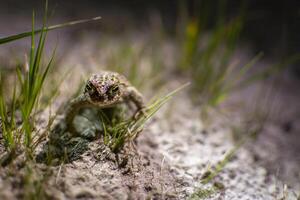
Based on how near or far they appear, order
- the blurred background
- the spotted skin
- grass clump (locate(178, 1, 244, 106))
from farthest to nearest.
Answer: the blurred background, grass clump (locate(178, 1, 244, 106)), the spotted skin

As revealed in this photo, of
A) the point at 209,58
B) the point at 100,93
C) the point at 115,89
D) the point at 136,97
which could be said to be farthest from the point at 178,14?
the point at 100,93

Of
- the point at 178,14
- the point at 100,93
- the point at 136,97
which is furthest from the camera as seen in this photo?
the point at 178,14

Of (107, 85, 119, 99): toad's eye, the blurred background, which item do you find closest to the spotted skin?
(107, 85, 119, 99): toad's eye

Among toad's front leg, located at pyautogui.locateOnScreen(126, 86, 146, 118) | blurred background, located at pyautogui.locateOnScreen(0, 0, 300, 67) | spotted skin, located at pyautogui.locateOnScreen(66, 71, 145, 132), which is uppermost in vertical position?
blurred background, located at pyautogui.locateOnScreen(0, 0, 300, 67)

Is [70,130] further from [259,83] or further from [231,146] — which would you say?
[259,83]

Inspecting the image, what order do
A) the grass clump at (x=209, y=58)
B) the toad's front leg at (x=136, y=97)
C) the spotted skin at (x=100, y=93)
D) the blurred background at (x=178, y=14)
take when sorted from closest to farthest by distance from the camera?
the spotted skin at (x=100, y=93) → the toad's front leg at (x=136, y=97) → the grass clump at (x=209, y=58) → the blurred background at (x=178, y=14)

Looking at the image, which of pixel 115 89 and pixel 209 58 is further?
pixel 209 58

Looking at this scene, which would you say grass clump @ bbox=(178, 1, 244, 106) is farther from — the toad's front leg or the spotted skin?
the spotted skin

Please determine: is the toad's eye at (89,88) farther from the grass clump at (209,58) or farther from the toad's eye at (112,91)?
the grass clump at (209,58)

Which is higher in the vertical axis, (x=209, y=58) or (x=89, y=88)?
(x=89, y=88)

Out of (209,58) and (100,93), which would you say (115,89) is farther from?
(209,58)

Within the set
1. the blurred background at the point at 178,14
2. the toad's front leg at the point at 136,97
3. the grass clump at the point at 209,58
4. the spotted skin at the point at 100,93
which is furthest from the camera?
the blurred background at the point at 178,14

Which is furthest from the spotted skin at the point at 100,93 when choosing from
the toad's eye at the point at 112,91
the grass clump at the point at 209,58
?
the grass clump at the point at 209,58

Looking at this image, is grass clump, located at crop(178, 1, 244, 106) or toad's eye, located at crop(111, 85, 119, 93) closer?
toad's eye, located at crop(111, 85, 119, 93)
